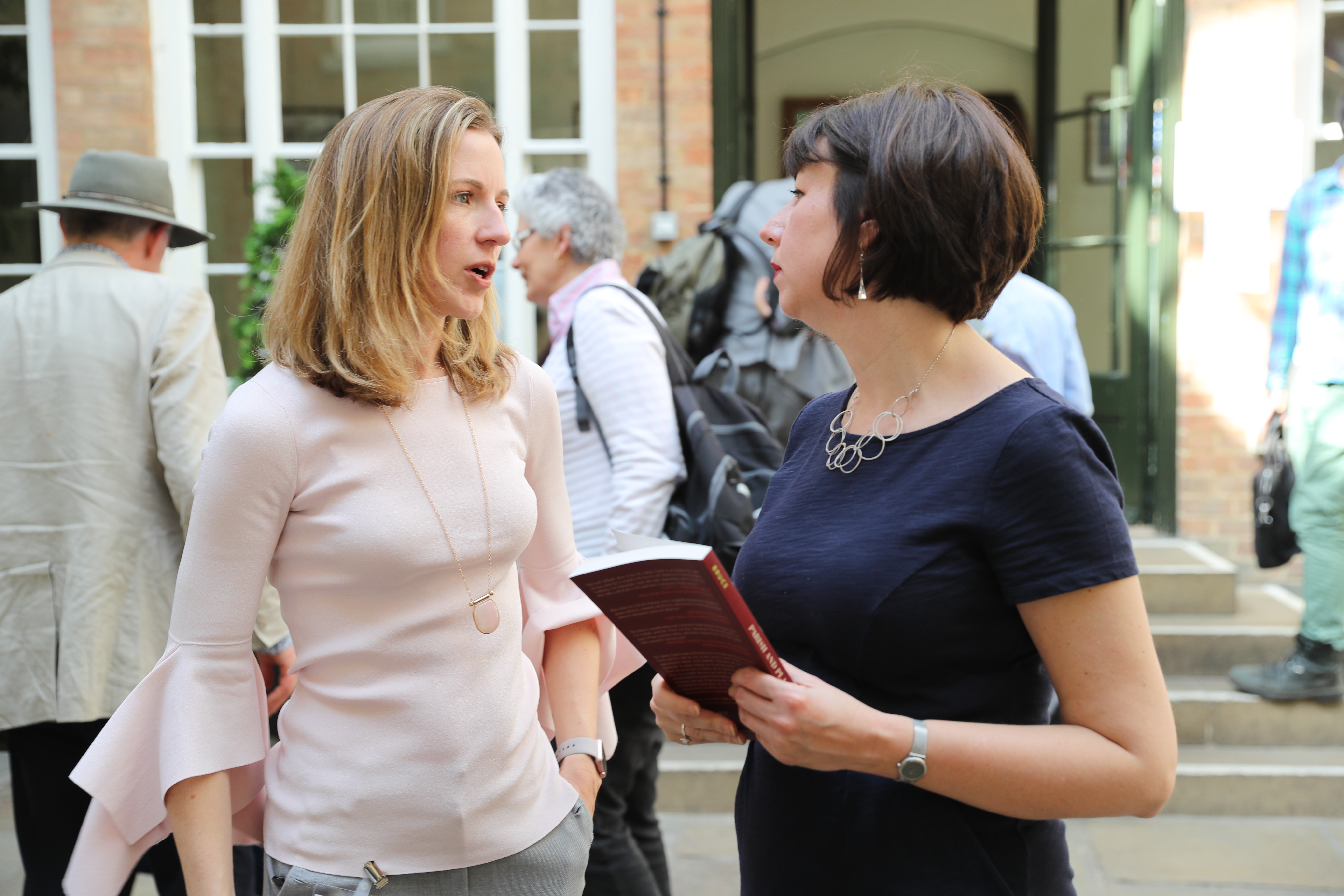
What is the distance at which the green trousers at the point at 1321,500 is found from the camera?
13.6ft

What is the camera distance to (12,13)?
564 centimetres

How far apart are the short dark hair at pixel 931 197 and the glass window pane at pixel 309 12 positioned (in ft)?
16.5

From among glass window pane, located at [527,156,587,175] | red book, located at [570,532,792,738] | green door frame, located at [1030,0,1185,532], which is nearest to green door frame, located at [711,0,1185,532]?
green door frame, located at [1030,0,1185,532]

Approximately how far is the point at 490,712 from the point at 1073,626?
0.74m

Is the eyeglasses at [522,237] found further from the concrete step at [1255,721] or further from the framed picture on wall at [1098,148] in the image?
the framed picture on wall at [1098,148]

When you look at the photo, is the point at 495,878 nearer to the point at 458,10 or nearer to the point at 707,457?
the point at 707,457

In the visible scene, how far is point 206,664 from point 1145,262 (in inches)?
219

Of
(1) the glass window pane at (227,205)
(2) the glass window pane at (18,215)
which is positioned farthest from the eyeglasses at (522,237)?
(2) the glass window pane at (18,215)

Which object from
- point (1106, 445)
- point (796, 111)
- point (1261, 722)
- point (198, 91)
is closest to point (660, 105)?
point (198, 91)

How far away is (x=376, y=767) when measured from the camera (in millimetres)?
1430

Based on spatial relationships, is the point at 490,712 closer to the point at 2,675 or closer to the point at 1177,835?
the point at 2,675

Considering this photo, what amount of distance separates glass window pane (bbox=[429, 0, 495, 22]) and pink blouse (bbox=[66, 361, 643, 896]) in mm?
4761

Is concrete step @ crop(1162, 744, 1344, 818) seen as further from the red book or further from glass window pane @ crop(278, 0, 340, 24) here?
glass window pane @ crop(278, 0, 340, 24)

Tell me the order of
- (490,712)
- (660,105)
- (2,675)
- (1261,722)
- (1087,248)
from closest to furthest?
(490,712)
(2,675)
(1261,722)
(660,105)
(1087,248)
